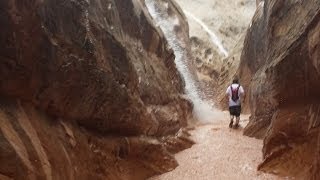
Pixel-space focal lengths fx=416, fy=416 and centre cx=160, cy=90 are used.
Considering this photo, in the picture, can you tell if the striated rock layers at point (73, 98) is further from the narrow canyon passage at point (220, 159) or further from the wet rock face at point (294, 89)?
the wet rock face at point (294, 89)

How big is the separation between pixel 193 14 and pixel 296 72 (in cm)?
2373

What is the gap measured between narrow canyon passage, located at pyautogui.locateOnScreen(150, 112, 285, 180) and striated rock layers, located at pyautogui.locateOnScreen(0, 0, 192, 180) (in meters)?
0.45

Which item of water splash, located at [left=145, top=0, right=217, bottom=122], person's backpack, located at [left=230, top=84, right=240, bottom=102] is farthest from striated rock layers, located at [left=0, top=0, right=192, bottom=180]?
water splash, located at [left=145, top=0, right=217, bottom=122]

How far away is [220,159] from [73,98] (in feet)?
14.8

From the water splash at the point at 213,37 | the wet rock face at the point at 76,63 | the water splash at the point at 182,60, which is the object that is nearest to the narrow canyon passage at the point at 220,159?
the wet rock face at the point at 76,63

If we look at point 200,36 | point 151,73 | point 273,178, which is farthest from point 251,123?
point 200,36

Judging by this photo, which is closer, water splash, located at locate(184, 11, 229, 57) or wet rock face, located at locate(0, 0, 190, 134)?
wet rock face, located at locate(0, 0, 190, 134)

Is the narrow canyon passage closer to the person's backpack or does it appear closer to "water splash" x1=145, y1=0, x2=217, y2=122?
the person's backpack

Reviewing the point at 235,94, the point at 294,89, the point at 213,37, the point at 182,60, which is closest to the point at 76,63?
the point at 294,89

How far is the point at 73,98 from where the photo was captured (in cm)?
642

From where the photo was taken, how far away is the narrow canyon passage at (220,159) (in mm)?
8562

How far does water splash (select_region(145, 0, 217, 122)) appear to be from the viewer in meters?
18.3

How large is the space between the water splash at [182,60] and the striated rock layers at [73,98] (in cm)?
845

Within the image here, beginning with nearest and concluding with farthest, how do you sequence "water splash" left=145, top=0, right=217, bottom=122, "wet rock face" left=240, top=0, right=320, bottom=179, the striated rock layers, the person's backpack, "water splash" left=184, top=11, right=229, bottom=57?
1. the striated rock layers
2. "wet rock face" left=240, top=0, right=320, bottom=179
3. the person's backpack
4. "water splash" left=145, top=0, right=217, bottom=122
5. "water splash" left=184, top=11, right=229, bottom=57
